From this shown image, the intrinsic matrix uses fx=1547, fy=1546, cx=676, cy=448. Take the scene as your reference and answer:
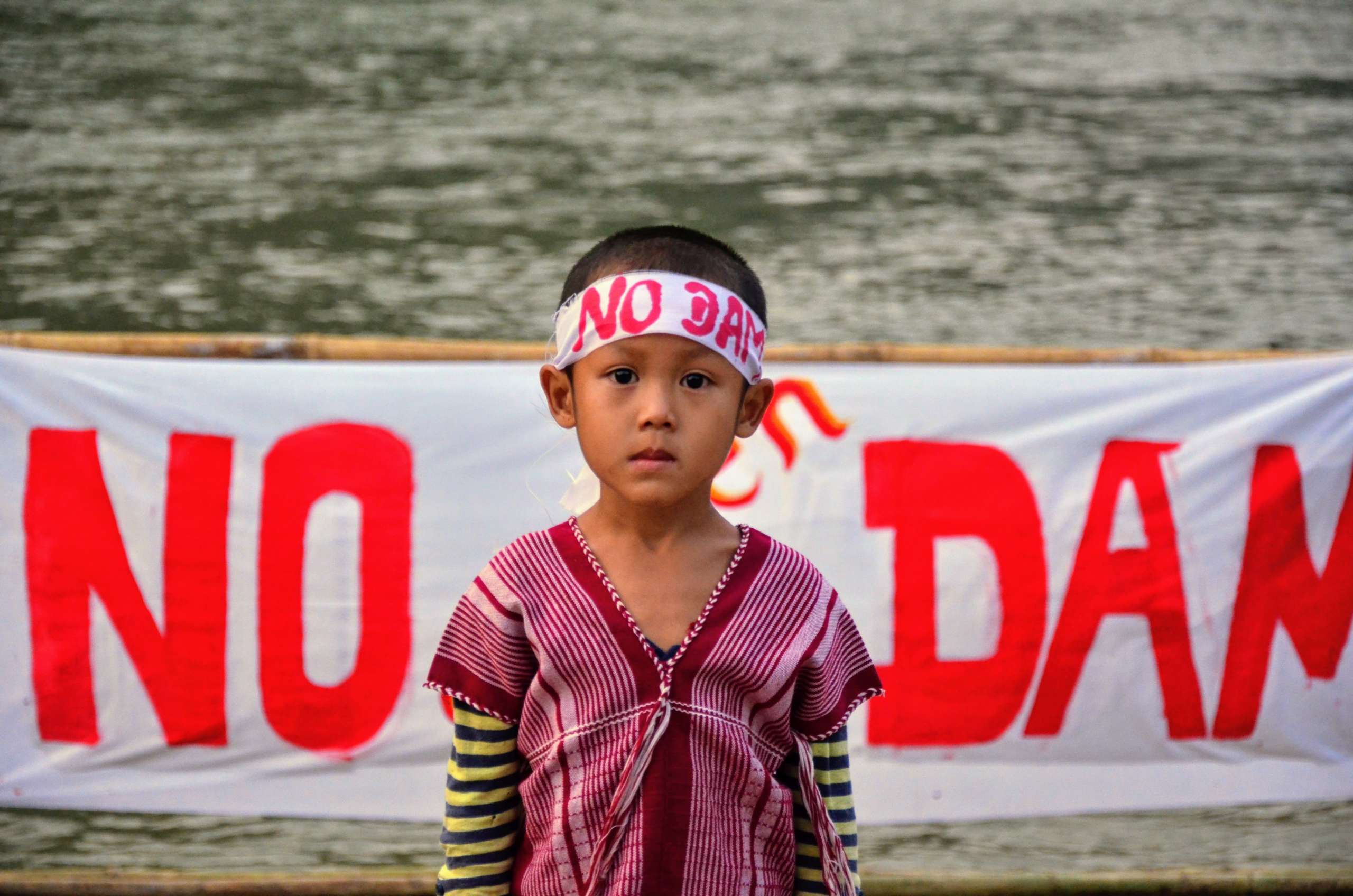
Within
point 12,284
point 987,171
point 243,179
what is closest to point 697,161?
point 987,171

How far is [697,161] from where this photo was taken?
11.0 meters

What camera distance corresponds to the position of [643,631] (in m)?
1.62

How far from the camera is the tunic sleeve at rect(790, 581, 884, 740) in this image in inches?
66.2

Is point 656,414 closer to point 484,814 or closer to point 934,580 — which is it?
point 484,814

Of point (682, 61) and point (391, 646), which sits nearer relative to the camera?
point (391, 646)

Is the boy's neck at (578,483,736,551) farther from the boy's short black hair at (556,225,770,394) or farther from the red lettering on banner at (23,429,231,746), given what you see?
the red lettering on banner at (23,429,231,746)

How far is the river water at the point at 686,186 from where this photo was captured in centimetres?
749

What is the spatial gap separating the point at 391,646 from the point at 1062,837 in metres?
1.67

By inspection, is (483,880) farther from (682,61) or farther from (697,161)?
(682,61)

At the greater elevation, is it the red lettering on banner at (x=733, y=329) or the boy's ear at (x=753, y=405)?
the red lettering on banner at (x=733, y=329)

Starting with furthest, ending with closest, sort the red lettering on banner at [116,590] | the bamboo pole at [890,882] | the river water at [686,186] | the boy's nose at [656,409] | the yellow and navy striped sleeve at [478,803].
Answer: the river water at [686,186], the red lettering on banner at [116,590], the bamboo pole at [890,882], the yellow and navy striped sleeve at [478,803], the boy's nose at [656,409]

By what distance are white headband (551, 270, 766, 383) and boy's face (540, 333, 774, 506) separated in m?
0.01

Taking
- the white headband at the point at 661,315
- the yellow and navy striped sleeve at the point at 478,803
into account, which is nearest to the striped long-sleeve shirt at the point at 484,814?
the yellow and navy striped sleeve at the point at 478,803

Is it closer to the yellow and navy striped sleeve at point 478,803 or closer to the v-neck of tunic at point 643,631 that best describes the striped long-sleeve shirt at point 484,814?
the yellow and navy striped sleeve at point 478,803
